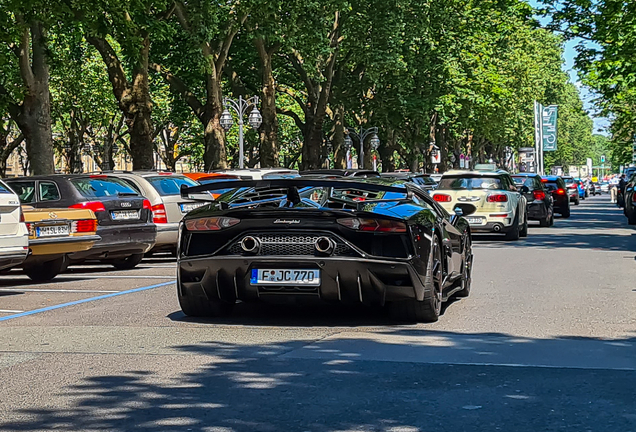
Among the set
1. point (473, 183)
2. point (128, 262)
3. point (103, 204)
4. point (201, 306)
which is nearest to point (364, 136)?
point (473, 183)

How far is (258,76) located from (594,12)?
61.5ft

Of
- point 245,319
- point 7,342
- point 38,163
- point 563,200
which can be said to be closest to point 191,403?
point 7,342

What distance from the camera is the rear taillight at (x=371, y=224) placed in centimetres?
929

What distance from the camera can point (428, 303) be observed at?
9.67 metres

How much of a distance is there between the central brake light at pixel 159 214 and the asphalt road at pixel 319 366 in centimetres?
617

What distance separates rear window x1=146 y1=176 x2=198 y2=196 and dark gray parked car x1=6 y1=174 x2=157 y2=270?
165 cm

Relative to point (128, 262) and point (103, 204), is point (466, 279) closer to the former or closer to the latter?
point (103, 204)

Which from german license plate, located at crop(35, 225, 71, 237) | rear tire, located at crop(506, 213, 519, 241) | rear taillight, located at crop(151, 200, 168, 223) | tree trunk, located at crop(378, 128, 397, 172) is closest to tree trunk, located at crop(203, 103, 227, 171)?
rear tire, located at crop(506, 213, 519, 241)

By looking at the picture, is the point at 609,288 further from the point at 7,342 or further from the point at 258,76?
the point at 258,76

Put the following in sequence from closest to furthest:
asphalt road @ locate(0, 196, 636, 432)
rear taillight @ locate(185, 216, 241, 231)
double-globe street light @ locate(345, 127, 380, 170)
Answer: asphalt road @ locate(0, 196, 636, 432) → rear taillight @ locate(185, 216, 241, 231) → double-globe street light @ locate(345, 127, 380, 170)

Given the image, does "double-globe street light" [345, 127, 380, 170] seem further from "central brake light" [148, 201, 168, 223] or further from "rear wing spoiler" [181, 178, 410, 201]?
"rear wing spoiler" [181, 178, 410, 201]

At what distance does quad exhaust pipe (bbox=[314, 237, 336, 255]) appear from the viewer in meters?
9.29

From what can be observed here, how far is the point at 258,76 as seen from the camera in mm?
47188

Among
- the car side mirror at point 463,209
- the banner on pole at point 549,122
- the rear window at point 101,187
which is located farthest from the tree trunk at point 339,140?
the car side mirror at point 463,209
